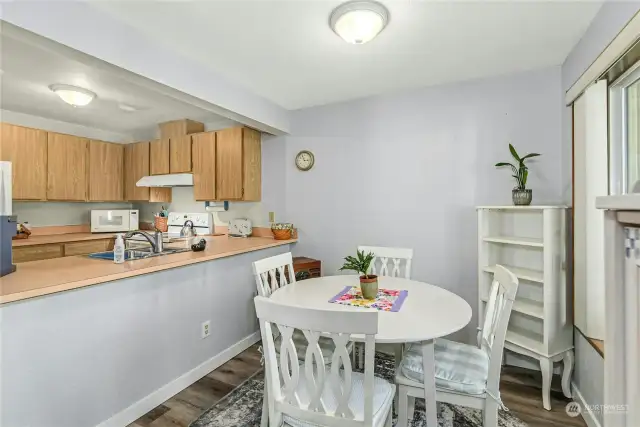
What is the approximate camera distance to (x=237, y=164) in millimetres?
3414

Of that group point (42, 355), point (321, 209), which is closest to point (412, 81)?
point (321, 209)

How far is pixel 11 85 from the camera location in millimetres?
2748

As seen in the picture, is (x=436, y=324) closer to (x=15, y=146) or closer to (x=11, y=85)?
(x=11, y=85)

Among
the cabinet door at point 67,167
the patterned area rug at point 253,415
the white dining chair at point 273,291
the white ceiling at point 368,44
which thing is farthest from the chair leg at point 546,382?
the cabinet door at point 67,167

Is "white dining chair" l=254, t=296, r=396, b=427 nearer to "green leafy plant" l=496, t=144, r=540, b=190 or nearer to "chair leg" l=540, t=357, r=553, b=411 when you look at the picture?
"chair leg" l=540, t=357, r=553, b=411

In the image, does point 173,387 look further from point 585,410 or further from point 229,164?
point 585,410

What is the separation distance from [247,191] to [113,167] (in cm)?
231

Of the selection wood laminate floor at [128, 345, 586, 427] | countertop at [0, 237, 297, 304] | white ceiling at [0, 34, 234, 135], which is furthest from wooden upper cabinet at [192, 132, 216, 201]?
wood laminate floor at [128, 345, 586, 427]

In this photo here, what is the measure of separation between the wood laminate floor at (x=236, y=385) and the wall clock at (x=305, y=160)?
1.96 m

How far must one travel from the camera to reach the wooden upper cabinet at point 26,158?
327cm

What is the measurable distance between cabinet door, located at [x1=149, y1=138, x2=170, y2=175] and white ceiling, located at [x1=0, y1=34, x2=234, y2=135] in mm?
280

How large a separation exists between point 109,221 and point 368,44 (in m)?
4.09

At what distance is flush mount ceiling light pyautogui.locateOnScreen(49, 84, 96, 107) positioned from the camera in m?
2.66

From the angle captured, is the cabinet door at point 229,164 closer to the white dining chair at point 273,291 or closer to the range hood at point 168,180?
the range hood at point 168,180
